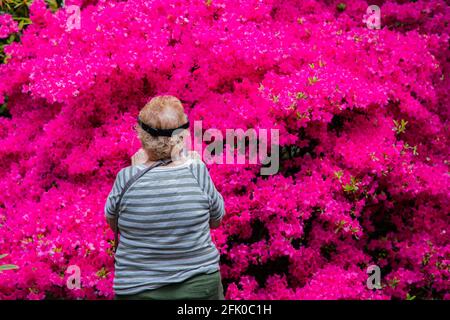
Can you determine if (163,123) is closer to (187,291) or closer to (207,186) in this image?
(207,186)

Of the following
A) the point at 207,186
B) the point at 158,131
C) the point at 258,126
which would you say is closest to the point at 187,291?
the point at 207,186

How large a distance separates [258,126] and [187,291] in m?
1.32

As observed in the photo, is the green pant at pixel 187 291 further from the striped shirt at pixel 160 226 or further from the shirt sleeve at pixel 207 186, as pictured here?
the shirt sleeve at pixel 207 186

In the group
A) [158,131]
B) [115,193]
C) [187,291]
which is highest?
[158,131]

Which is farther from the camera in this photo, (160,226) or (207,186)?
(207,186)

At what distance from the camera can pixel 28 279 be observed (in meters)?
3.02

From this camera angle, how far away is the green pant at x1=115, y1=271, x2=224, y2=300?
2.29 m

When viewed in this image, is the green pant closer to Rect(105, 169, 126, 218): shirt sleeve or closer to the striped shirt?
the striped shirt

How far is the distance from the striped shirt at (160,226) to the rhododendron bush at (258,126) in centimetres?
72

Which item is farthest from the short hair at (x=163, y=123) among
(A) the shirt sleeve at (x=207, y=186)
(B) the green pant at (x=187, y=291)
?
(B) the green pant at (x=187, y=291)

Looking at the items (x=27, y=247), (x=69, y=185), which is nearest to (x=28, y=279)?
(x=27, y=247)

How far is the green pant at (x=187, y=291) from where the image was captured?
7.53 feet

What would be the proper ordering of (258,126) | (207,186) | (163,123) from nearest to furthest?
(163,123)
(207,186)
(258,126)

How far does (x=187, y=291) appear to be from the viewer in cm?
232
